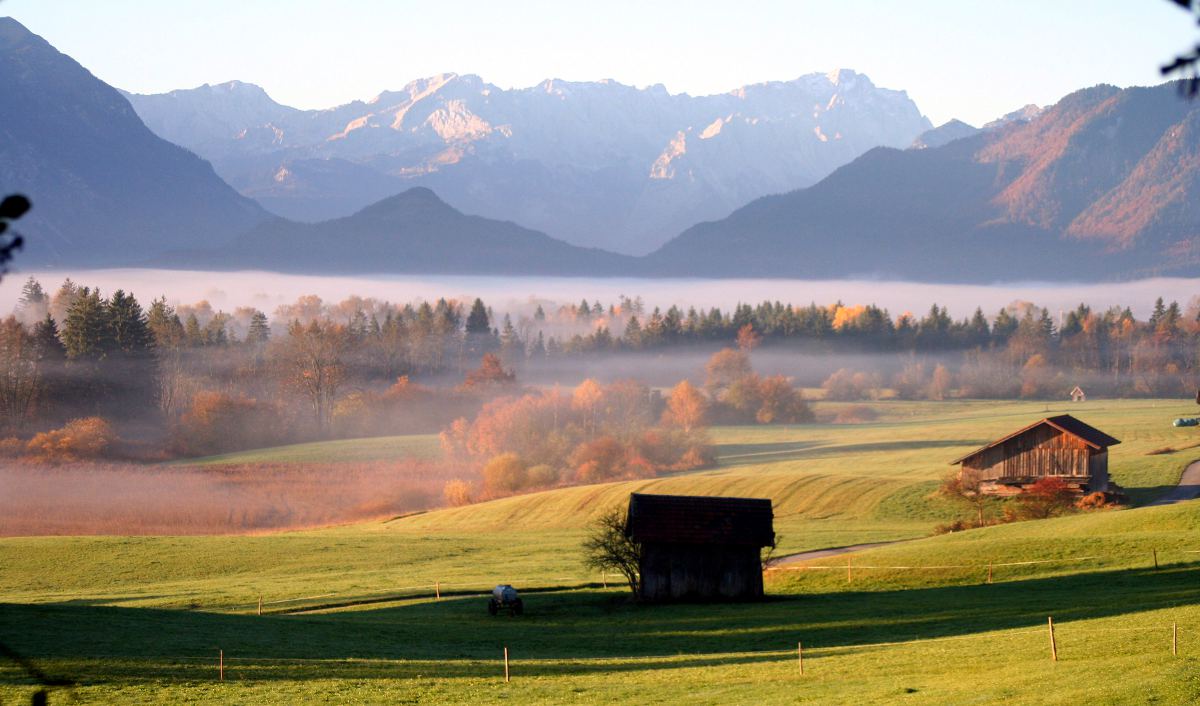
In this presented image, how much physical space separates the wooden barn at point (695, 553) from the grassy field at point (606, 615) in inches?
89.8

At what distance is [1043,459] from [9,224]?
88665 millimetres

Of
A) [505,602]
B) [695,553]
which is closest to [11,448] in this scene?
[505,602]

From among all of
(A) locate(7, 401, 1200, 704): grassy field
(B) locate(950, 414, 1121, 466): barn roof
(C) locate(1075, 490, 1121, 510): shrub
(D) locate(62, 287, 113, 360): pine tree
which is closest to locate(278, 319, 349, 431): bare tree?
(D) locate(62, 287, 113, 360): pine tree

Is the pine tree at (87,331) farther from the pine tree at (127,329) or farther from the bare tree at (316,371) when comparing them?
the bare tree at (316,371)

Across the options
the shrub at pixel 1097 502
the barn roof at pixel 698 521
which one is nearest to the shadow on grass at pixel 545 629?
the barn roof at pixel 698 521

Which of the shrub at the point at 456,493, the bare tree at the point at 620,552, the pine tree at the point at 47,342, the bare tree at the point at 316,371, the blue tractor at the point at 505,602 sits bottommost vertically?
the shrub at the point at 456,493

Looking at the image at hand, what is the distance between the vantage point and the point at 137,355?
519ft

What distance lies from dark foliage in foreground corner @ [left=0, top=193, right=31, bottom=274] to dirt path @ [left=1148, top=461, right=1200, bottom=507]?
258ft

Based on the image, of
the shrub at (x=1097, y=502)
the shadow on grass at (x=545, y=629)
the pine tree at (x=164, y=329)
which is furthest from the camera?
the pine tree at (x=164, y=329)

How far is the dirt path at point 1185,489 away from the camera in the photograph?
79250 millimetres

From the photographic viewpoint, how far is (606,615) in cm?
4875

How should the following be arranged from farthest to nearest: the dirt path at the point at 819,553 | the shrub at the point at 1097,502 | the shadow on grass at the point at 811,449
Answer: the shadow on grass at the point at 811,449 < the shrub at the point at 1097,502 < the dirt path at the point at 819,553

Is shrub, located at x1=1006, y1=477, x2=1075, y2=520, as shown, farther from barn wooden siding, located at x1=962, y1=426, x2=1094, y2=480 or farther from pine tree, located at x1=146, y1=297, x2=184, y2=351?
pine tree, located at x1=146, y1=297, x2=184, y2=351

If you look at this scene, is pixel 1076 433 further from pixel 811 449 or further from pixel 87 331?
pixel 87 331
